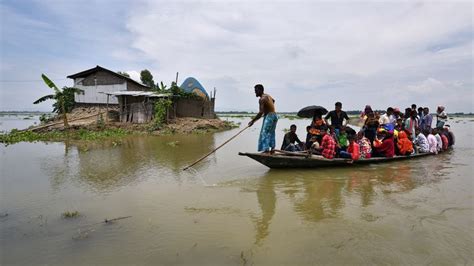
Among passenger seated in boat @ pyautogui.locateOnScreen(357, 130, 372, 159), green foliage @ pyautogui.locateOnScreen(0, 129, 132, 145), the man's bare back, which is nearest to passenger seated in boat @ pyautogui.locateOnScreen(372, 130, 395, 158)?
passenger seated in boat @ pyautogui.locateOnScreen(357, 130, 372, 159)

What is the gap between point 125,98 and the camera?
1875 centimetres

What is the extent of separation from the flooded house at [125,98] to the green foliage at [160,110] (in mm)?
626

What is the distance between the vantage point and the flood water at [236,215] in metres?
3.14

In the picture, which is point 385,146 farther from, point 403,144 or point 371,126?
point 403,144

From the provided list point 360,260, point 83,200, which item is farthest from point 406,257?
point 83,200

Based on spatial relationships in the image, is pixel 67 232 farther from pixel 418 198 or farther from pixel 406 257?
pixel 418 198

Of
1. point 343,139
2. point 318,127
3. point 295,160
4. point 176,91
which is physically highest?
point 176,91

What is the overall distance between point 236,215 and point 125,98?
1646 centimetres

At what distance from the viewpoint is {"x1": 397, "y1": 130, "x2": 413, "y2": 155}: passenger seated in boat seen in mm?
8555

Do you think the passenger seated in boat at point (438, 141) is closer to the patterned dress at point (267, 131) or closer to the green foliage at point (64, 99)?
the patterned dress at point (267, 131)

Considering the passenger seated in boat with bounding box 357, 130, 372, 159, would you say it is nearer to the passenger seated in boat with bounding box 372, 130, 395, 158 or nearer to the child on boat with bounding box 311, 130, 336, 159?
the passenger seated in boat with bounding box 372, 130, 395, 158

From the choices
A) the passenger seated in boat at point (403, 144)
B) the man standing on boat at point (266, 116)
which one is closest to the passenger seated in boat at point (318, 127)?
the man standing on boat at point (266, 116)

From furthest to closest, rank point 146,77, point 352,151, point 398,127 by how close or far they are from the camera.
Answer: point 146,77 < point 398,127 < point 352,151

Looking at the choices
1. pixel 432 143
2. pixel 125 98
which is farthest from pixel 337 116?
pixel 125 98
